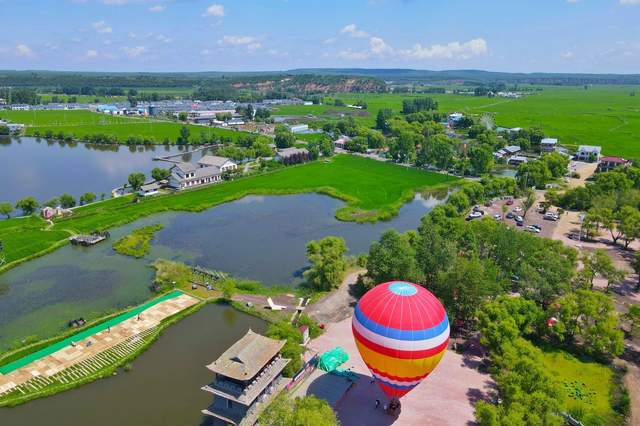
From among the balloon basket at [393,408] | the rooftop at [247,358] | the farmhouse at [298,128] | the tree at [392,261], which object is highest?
the farmhouse at [298,128]

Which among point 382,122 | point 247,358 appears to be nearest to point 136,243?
point 247,358

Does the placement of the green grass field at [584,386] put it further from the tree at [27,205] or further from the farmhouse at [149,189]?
the tree at [27,205]

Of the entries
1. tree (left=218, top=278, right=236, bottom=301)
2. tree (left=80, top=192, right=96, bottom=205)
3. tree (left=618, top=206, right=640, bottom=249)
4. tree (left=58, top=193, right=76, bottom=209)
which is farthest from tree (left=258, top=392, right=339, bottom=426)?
tree (left=80, top=192, right=96, bottom=205)

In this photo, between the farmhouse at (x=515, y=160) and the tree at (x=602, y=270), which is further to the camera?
the farmhouse at (x=515, y=160)

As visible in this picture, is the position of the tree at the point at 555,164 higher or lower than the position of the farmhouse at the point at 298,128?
lower

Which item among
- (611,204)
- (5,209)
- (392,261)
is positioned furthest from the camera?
(5,209)

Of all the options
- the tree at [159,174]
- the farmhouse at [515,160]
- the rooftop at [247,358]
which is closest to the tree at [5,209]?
the tree at [159,174]

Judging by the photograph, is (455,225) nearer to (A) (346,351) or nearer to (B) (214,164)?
(A) (346,351)

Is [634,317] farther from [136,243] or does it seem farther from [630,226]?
[136,243]
